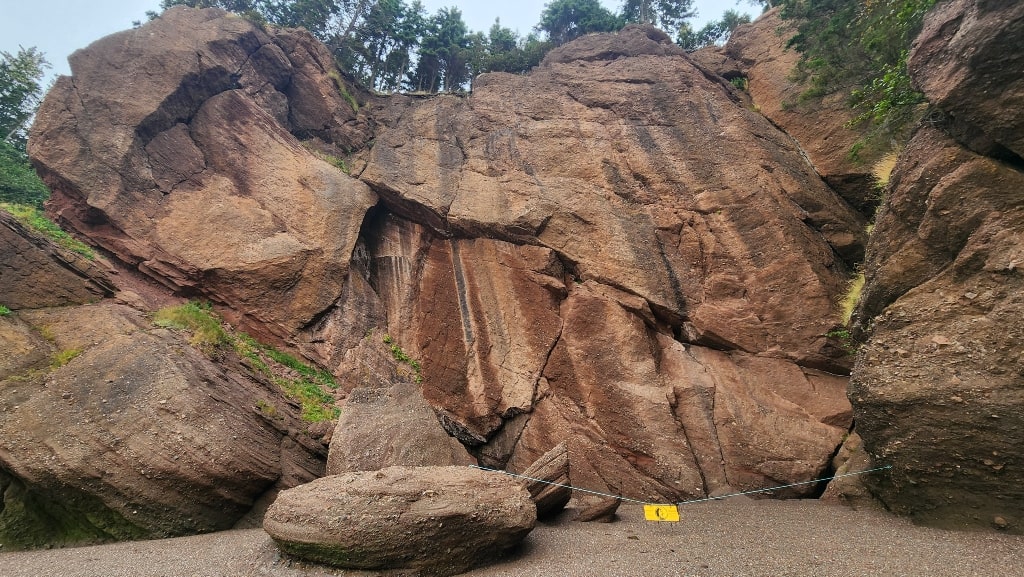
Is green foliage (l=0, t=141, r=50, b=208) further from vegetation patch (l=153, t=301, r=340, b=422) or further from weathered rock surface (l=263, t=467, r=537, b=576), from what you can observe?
weathered rock surface (l=263, t=467, r=537, b=576)

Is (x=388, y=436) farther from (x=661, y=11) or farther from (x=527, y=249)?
(x=661, y=11)

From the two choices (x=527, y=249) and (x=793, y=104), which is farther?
(x=793, y=104)

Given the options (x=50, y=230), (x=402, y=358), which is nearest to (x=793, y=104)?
(x=402, y=358)

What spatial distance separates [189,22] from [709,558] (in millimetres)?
23031

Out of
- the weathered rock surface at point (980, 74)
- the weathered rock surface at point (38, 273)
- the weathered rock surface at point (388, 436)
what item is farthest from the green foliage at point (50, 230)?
the weathered rock surface at point (980, 74)

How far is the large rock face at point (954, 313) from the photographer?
20.4 ft

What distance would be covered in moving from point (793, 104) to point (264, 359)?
18965 mm

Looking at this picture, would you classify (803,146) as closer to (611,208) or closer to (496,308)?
(611,208)

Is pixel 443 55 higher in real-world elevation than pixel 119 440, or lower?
higher

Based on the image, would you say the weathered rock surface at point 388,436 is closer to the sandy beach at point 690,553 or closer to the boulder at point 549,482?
the sandy beach at point 690,553

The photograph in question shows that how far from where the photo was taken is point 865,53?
42.1 ft

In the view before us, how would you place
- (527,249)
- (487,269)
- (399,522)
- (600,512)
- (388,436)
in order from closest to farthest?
1. (399,522)
2. (600,512)
3. (388,436)
4. (527,249)
5. (487,269)

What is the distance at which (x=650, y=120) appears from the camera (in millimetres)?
16406

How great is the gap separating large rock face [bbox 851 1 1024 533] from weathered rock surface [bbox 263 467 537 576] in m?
6.12
